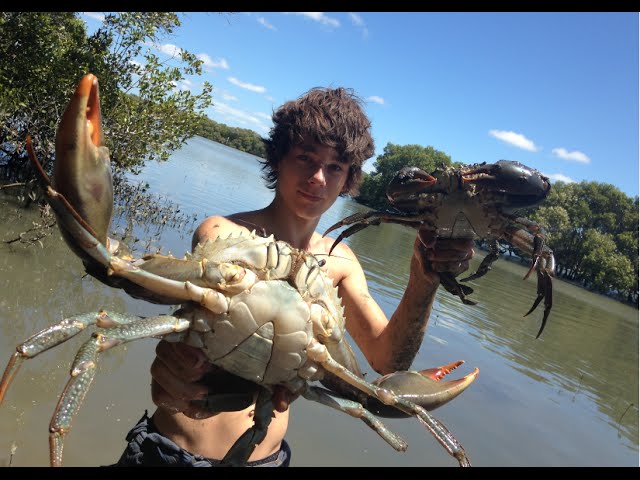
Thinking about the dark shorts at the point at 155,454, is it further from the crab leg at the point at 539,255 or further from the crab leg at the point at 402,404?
the crab leg at the point at 539,255

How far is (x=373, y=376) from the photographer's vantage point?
8320 millimetres

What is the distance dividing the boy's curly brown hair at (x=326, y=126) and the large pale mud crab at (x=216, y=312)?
47.5 inches

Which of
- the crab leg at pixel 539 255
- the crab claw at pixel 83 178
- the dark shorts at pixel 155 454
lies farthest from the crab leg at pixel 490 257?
the crab claw at pixel 83 178

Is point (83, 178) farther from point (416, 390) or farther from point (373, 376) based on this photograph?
point (373, 376)

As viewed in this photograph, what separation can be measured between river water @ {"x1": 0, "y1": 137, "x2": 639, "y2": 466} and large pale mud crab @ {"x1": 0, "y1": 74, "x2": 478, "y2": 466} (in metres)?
2.98

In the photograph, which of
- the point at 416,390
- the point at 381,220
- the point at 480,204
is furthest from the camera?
the point at 381,220

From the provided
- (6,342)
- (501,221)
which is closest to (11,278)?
(6,342)

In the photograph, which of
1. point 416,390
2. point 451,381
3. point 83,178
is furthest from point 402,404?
point 83,178

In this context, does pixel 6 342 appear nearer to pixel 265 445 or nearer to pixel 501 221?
pixel 265 445

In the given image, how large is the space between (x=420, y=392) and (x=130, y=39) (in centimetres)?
1107

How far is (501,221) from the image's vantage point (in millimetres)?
2891

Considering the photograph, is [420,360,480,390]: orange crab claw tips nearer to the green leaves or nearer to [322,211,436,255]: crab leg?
[322,211,436,255]: crab leg

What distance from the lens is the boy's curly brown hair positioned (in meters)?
3.23

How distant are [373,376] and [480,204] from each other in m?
6.03
